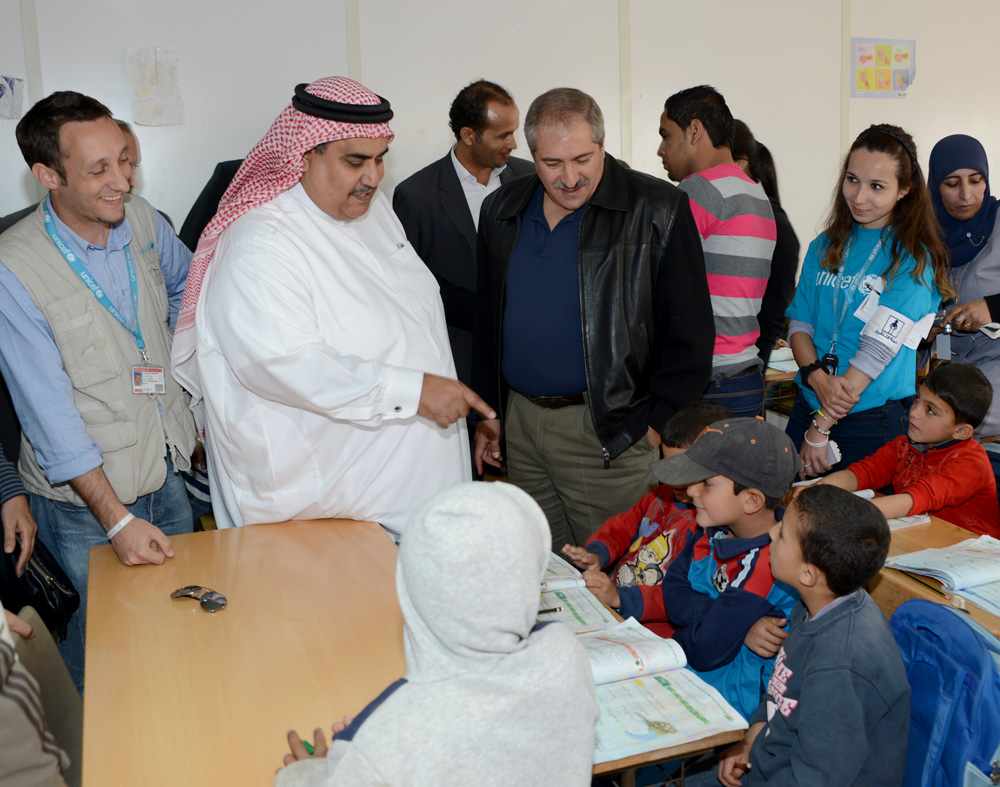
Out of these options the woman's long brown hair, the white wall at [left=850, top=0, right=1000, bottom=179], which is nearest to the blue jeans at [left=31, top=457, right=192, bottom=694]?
the woman's long brown hair

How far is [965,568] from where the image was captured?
2.01 m

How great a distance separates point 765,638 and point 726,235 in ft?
4.86

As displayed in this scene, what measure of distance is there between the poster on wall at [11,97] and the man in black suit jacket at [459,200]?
1.96 m

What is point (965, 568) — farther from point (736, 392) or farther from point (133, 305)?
point (133, 305)

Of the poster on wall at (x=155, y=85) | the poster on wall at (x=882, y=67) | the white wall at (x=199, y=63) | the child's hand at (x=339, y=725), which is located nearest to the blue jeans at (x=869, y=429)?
the child's hand at (x=339, y=725)

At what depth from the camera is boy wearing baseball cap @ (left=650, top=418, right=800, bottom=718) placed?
1.93m

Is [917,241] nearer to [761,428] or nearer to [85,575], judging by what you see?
[761,428]

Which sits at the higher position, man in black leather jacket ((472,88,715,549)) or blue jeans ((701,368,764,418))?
man in black leather jacket ((472,88,715,549))

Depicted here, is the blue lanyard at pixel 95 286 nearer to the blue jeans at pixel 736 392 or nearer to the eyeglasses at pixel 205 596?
the eyeglasses at pixel 205 596

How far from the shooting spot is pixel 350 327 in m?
2.21

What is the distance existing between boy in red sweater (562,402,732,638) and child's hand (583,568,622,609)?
0.03 metres

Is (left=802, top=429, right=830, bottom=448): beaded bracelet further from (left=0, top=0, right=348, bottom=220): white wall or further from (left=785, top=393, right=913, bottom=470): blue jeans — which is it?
(left=0, top=0, right=348, bottom=220): white wall

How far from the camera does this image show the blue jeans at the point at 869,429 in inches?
111

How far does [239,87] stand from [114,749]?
3808 millimetres
